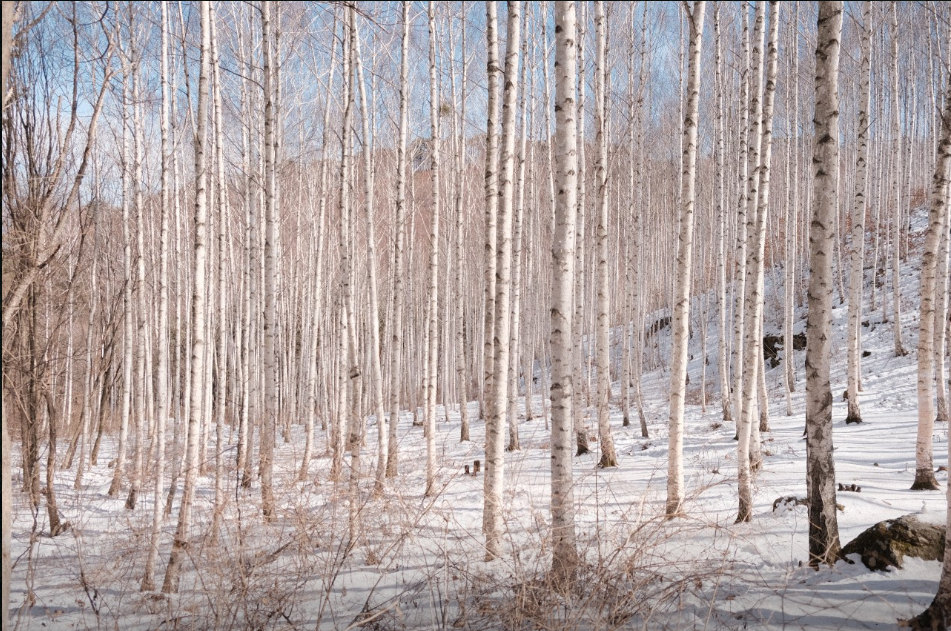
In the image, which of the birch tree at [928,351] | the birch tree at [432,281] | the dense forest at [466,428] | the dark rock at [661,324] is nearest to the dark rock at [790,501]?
the dense forest at [466,428]

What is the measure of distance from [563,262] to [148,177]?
30.8ft

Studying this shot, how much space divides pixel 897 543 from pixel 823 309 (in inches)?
67.8

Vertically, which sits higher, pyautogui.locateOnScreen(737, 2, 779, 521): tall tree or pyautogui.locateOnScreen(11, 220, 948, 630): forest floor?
pyautogui.locateOnScreen(737, 2, 779, 521): tall tree

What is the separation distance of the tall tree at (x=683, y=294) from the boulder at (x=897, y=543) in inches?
64.6

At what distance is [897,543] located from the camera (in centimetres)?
390

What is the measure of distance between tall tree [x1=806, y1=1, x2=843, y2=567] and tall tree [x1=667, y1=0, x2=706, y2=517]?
141 centimetres

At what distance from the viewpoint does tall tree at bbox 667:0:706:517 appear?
18.0 ft

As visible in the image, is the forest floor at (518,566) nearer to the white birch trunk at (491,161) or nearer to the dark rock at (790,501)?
the dark rock at (790,501)

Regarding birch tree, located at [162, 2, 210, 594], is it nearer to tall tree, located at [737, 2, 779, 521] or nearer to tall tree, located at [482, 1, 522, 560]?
tall tree, located at [482, 1, 522, 560]

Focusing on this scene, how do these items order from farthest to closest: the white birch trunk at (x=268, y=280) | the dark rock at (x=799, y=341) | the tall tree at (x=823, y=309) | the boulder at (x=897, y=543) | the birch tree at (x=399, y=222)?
the dark rock at (x=799, y=341) < the birch tree at (x=399, y=222) < the white birch trunk at (x=268, y=280) < the tall tree at (x=823, y=309) < the boulder at (x=897, y=543)

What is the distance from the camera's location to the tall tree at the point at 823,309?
3982 mm

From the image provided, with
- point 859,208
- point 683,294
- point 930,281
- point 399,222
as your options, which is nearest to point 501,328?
point 683,294

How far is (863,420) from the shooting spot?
10.0 m

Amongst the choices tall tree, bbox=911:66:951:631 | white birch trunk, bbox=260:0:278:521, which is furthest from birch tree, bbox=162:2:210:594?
tall tree, bbox=911:66:951:631
